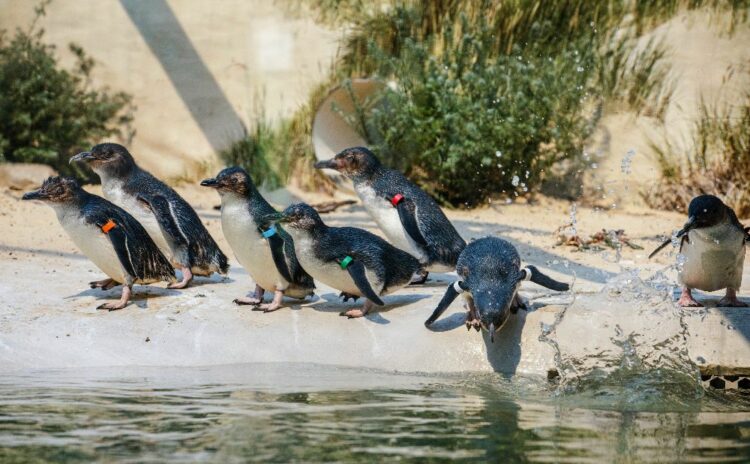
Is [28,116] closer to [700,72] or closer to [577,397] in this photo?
[700,72]

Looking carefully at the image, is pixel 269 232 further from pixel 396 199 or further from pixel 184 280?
pixel 396 199

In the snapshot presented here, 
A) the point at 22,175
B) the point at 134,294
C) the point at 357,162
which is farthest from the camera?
the point at 22,175

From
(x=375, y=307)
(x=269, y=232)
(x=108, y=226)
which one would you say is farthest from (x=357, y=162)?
(x=108, y=226)

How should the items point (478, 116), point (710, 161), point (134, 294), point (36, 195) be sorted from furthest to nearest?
1. point (710, 161)
2. point (478, 116)
3. point (134, 294)
4. point (36, 195)

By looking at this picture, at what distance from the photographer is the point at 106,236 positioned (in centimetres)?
609

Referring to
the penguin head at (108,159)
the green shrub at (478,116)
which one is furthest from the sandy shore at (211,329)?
the green shrub at (478,116)

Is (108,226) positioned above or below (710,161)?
below

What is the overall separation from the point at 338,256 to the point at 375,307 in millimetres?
385

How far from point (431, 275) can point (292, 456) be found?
382cm

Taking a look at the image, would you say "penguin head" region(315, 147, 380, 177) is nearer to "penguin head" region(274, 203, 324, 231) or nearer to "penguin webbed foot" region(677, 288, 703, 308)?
"penguin head" region(274, 203, 324, 231)

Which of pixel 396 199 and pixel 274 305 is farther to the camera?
pixel 396 199

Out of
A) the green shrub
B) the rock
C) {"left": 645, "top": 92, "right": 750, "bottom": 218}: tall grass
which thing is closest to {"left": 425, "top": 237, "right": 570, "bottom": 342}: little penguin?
the green shrub

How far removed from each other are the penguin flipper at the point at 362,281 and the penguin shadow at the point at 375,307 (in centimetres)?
13

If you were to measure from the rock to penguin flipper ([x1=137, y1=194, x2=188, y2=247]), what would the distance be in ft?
14.8
